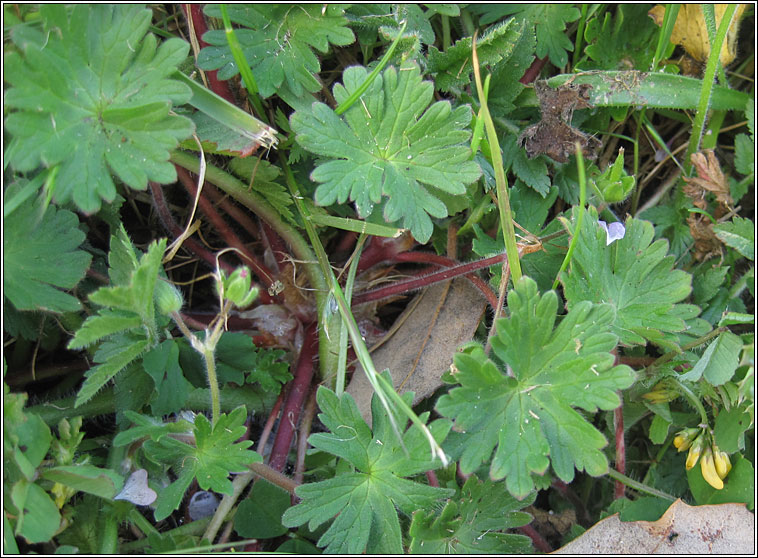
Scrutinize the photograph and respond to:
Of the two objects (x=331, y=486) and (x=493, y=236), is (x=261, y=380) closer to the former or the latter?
(x=331, y=486)

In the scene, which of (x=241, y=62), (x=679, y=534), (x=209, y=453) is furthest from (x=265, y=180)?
(x=679, y=534)

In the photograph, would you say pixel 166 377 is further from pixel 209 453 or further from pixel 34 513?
pixel 34 513

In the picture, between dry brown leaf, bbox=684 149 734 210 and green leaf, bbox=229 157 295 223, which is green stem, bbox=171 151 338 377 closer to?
green leaf, bbox=229 157 295 223

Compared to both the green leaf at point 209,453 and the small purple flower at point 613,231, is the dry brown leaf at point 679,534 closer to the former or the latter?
the small purple flower at point 613,231

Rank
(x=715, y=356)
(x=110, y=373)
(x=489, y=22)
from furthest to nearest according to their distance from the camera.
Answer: (x=489, y=22) → (x=715, y=356) → (x=110, y=373)

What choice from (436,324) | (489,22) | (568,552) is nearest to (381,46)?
(489,22)

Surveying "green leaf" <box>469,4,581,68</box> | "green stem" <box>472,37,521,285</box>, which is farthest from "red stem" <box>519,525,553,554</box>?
"green leaf" <box>469,4,581,68</box>

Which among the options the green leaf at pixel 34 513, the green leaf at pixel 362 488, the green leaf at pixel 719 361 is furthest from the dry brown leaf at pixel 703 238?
the green leaf at pixel 34 513
